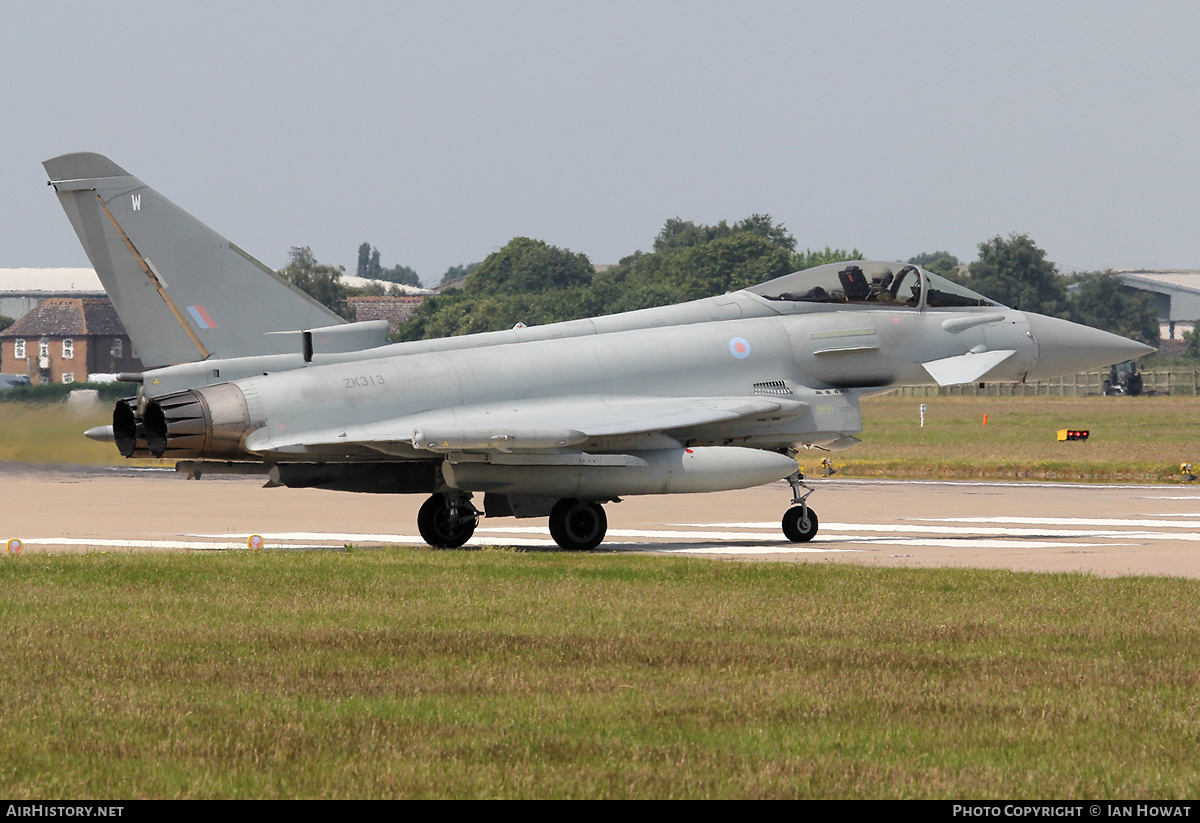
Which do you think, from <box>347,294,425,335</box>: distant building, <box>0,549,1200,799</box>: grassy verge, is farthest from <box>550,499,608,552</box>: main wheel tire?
<box>347,294,425,335</box>: distant building

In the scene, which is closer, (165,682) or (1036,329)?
(165,682)

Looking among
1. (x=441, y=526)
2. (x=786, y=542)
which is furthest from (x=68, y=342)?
(x=786, y=542)

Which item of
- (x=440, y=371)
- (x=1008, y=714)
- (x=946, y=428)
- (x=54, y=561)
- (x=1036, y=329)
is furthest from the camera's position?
(x=946, y=428)

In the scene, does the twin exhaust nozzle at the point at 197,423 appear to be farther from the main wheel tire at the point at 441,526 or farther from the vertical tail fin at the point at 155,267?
the main wheel tire at the point at 441,526

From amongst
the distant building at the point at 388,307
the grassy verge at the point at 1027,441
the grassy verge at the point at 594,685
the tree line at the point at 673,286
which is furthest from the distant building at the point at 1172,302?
the grassy verge at the point at 594,685

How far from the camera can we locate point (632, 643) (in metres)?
10.6

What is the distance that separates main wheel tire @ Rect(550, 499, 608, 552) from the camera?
61.7 feet

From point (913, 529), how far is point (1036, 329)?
3421 millimetres

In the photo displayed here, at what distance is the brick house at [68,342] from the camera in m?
127

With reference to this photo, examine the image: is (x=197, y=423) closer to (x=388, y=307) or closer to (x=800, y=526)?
(x=800, y=526)

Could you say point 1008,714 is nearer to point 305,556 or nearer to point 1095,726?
point 1095,726

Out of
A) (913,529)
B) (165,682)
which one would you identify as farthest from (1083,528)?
(165,682)

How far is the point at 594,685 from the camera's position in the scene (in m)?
9.10

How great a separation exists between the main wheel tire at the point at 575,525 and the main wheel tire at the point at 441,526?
3.45 feet
